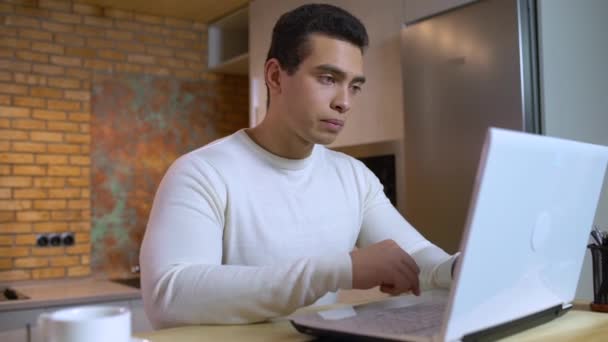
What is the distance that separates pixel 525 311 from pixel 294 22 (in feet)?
2.94

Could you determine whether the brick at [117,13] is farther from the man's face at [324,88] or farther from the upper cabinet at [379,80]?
the man's face at [324,88]

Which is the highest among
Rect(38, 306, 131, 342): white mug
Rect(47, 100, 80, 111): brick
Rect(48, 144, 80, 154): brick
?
Rect(47, 100, 80, 111): brick

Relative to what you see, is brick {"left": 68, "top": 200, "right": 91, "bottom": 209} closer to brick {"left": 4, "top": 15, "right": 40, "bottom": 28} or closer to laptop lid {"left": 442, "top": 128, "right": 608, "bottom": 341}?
brick {"left": 4, "top": 15, "right": 40, "bottom": 28}

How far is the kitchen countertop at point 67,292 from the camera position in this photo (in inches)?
117

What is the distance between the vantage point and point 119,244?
13.3 feet

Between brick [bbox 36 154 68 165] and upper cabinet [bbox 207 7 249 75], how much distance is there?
4.22 feet

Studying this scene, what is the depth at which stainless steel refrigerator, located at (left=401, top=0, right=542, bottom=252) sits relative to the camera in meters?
2.19

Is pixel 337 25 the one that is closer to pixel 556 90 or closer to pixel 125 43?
pixel 556 90

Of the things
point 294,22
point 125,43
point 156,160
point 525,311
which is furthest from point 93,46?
point 525,311

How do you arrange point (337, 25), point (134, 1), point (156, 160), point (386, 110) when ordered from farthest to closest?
point (156, 160) < point (134, 1) < point (386, 110) < point (337, 25)

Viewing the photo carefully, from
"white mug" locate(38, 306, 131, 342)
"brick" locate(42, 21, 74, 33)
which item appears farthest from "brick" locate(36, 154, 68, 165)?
"white mug" locate(38, 306, 131, 342)

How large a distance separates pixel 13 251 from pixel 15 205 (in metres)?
0.28

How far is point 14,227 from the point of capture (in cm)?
362

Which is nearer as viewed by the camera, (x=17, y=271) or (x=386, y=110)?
(x=386, y=110)
